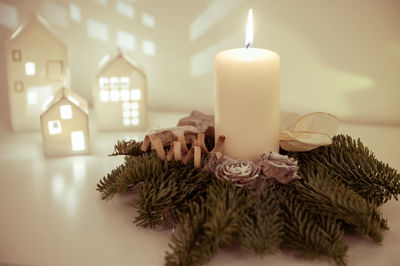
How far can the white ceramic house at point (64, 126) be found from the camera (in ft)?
3.41

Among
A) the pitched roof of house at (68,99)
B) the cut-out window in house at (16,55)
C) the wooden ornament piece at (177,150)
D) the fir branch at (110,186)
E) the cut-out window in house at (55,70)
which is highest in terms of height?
the cut-out window in house at (16,55)

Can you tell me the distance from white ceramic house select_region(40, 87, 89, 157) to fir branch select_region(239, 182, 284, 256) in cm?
49

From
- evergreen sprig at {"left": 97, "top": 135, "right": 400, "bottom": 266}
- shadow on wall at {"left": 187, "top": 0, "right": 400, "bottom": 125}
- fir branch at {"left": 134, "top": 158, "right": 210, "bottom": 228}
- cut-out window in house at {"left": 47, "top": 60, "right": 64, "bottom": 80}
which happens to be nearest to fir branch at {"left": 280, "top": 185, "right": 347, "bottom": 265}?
evergreen sprig at {"left": 97, "top": 135, "right": 400, "bottom": 266}

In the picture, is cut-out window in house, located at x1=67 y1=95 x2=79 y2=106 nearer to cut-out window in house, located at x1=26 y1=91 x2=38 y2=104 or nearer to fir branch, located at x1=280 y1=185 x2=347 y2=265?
cut-out window in house, located at x1=26 y1=91 x2=38 y2=104

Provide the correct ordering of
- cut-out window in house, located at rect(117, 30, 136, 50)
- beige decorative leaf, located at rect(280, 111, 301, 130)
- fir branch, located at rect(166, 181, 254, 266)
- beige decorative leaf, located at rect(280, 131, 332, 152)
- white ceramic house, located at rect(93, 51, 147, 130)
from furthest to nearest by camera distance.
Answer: cut-out window in house, located at rect(117, 30, 136, 50) → white ceramic house, located at rect(93, 51, 147, 130) → beige decorative leaf, located at rect(280, 111, 301, 130) → beige decorative leaf, located at rect(280, 131, 332, 152) → fir branch, located at rect(166, 181, 254, 266)

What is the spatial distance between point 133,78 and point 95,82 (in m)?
0.09

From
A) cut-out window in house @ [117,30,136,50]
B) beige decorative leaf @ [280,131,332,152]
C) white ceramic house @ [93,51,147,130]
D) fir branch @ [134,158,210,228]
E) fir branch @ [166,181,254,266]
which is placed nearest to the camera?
fir branch @ [166,181,254,266]

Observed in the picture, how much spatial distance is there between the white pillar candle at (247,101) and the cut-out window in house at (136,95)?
1.25 feet

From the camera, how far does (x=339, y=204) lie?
26.2 inches

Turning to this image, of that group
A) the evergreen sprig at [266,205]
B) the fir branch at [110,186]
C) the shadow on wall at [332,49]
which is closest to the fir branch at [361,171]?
the evergreen sprig at [266,205]

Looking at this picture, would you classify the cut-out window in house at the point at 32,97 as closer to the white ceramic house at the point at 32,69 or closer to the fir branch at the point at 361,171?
the white ceramic house at the point at 32,69

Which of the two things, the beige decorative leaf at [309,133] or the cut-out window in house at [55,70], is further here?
the cut-out window in house at [55,70]

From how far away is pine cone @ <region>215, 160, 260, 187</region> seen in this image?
74 centimetres

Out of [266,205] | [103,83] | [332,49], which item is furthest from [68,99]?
[332,49]
